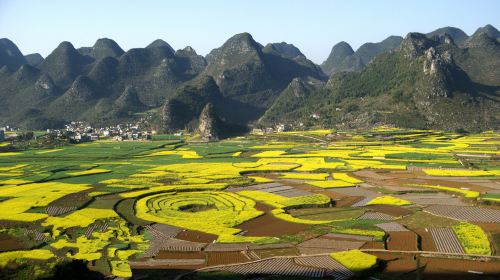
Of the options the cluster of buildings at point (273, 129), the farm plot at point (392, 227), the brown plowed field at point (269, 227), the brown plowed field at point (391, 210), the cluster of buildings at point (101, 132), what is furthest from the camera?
the cluster of buildings at point (273, 129)

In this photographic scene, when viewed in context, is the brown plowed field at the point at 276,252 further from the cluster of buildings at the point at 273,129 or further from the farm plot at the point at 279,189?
the cluster of buildings at the point at 273,129

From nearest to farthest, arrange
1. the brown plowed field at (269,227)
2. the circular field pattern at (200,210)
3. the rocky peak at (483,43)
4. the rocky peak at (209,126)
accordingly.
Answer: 1. the brown plowed field at (269,227)
2. the circular field pattern at (200,210)
3. the rocky peak at (209,126)
4. the rocky peak at (483,43)

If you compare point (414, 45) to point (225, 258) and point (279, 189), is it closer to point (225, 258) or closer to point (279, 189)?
point (279, 189)

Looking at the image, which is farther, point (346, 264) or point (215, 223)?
point (215, 223)

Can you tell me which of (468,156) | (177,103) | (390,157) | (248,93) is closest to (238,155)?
(390,157)

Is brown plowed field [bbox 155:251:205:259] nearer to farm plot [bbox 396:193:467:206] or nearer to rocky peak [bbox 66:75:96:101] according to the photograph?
farm plot [bbox 396:193:467:206]

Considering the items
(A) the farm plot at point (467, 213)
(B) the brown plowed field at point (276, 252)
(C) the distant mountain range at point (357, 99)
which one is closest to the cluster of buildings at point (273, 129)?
(C) the distant mountain range at point (357, 99)

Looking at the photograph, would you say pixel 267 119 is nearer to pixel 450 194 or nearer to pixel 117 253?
pixel 450 194
